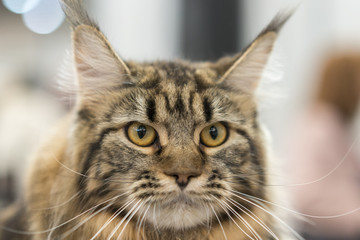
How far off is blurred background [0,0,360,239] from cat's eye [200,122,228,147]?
24cm

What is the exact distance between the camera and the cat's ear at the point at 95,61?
0.80 meters

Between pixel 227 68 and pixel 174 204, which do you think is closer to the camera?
pixel 174 204

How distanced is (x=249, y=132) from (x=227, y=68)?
186 mm

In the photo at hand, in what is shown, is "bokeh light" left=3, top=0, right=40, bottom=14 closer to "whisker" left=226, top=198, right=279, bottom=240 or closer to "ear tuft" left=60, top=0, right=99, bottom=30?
"ear tuft" left=60, top=0, right=99, bottom=30

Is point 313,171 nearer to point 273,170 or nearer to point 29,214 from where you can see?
point 273,170

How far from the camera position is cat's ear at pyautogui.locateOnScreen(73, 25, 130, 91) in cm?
80

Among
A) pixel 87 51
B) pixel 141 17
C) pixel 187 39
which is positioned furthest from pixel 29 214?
pixel 187 39

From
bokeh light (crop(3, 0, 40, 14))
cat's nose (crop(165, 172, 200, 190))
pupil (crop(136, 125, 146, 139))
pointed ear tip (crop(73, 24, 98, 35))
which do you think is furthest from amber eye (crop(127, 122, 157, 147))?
bokeh light (crop(3, 0, 40, 14))

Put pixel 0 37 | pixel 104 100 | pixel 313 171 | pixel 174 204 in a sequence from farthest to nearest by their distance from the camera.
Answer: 1. pixel 0 37
2. pixel 313 171
3. pixel 104 100
4. pixel 174 204

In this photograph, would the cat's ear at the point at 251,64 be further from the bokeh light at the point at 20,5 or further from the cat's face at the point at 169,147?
the bokeh light at the point at 20,5

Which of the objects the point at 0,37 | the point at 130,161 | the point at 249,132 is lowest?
the point at 130,161

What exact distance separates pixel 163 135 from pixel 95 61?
9.2 inches

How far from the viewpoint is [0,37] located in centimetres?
190

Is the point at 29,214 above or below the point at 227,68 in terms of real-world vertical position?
below
